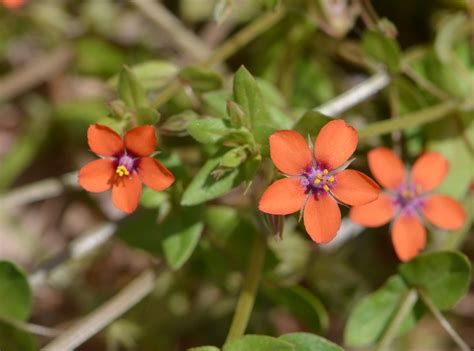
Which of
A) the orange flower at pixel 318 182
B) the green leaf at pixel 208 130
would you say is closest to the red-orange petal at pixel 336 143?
the orange flower at pixel 318 182

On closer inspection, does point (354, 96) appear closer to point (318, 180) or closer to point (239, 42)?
point (239, 42)

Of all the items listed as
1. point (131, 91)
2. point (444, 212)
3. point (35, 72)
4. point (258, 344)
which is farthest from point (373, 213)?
point (35, 72)

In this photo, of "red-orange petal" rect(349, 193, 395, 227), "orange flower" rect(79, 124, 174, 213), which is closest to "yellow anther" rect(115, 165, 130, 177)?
"orange flower" rect(79, 124, 174, 213)

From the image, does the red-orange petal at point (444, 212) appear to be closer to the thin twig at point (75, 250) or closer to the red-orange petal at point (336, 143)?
the red-orange petal at point (336, 143)

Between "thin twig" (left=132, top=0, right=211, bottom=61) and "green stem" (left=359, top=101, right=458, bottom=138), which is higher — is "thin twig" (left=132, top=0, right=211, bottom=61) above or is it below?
above

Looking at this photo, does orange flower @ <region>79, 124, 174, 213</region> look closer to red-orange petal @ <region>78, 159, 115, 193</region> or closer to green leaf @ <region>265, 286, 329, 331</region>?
red-orange petal @ <region>78, 159, 115, 193</region>

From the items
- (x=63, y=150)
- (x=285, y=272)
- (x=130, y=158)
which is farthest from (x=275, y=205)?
(x=63, y=150)

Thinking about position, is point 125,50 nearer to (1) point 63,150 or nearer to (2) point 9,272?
(1) point 63,150
